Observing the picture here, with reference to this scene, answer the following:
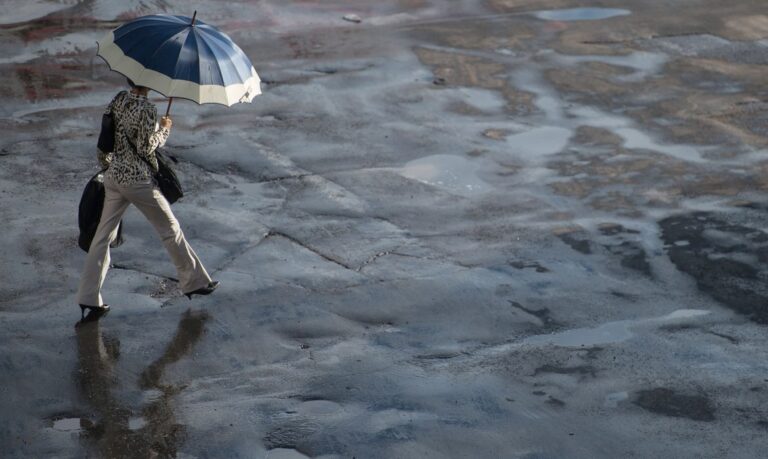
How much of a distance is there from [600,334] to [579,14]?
10.5 m

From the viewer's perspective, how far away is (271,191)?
10.7m

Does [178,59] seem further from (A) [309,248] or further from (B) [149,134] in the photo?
(A) [309,248]

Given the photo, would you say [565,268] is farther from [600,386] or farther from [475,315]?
[600,386]

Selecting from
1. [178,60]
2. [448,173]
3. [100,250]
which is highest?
[178,60]

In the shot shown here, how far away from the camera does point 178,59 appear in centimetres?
732

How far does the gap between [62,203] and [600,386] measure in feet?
17.7

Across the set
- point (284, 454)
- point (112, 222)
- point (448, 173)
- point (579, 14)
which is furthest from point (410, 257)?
point (579, 14)

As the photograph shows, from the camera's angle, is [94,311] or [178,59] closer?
[178,59]

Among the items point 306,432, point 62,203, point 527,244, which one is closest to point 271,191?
point 62,203

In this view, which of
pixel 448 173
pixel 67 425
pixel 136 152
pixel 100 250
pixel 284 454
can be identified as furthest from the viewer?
pixel 448 173

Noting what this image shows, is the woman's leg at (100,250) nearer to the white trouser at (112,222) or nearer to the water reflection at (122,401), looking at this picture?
the white trouser at (112,222)

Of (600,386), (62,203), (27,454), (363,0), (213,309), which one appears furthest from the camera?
(363,0)

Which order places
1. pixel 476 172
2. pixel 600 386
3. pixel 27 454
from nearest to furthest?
pixel 27 454 → pixel 600 386 → pixel 476 172

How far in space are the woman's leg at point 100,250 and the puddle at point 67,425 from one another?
53.7 inches
